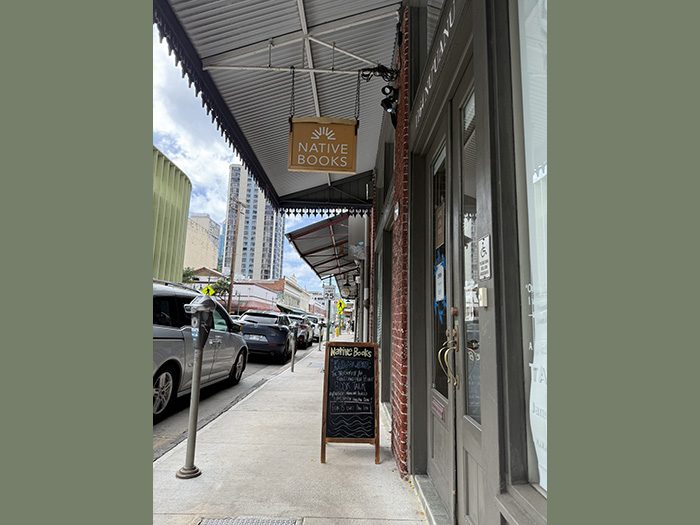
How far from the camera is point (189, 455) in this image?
3.79 meters

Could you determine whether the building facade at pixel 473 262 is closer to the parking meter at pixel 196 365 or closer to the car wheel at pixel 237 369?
the parking meter at pixel 196 365

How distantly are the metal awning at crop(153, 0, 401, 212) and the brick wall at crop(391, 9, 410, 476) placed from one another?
3.17 ft

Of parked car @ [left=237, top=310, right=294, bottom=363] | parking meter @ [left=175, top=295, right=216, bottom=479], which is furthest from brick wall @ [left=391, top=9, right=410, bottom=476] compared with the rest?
parked car @ [left=237, top=310, right=294, bottom=363]

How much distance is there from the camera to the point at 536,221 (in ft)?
5.69

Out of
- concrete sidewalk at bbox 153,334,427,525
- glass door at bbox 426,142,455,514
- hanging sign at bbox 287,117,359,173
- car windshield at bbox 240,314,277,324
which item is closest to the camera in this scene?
glass door at bbox 426,142,455,514

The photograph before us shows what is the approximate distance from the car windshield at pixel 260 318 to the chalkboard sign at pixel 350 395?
8587mm

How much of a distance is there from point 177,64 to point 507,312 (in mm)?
4797

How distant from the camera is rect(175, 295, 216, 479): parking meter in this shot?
3777 millimetres

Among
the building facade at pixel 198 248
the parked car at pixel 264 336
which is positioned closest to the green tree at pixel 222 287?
the building facade at pixel 198 248

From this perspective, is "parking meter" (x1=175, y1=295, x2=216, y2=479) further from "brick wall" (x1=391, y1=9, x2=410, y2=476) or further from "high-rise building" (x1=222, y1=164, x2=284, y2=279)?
"high-rise building" (x1=222, y1=164, x2=284, y2=279)

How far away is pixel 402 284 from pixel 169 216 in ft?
49.7

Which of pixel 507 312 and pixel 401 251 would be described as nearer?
pixel 507 312

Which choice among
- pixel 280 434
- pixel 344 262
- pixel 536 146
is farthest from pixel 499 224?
pixel 344 262

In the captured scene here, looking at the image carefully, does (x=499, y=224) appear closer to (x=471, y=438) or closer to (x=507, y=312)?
(x=507, y=312)
